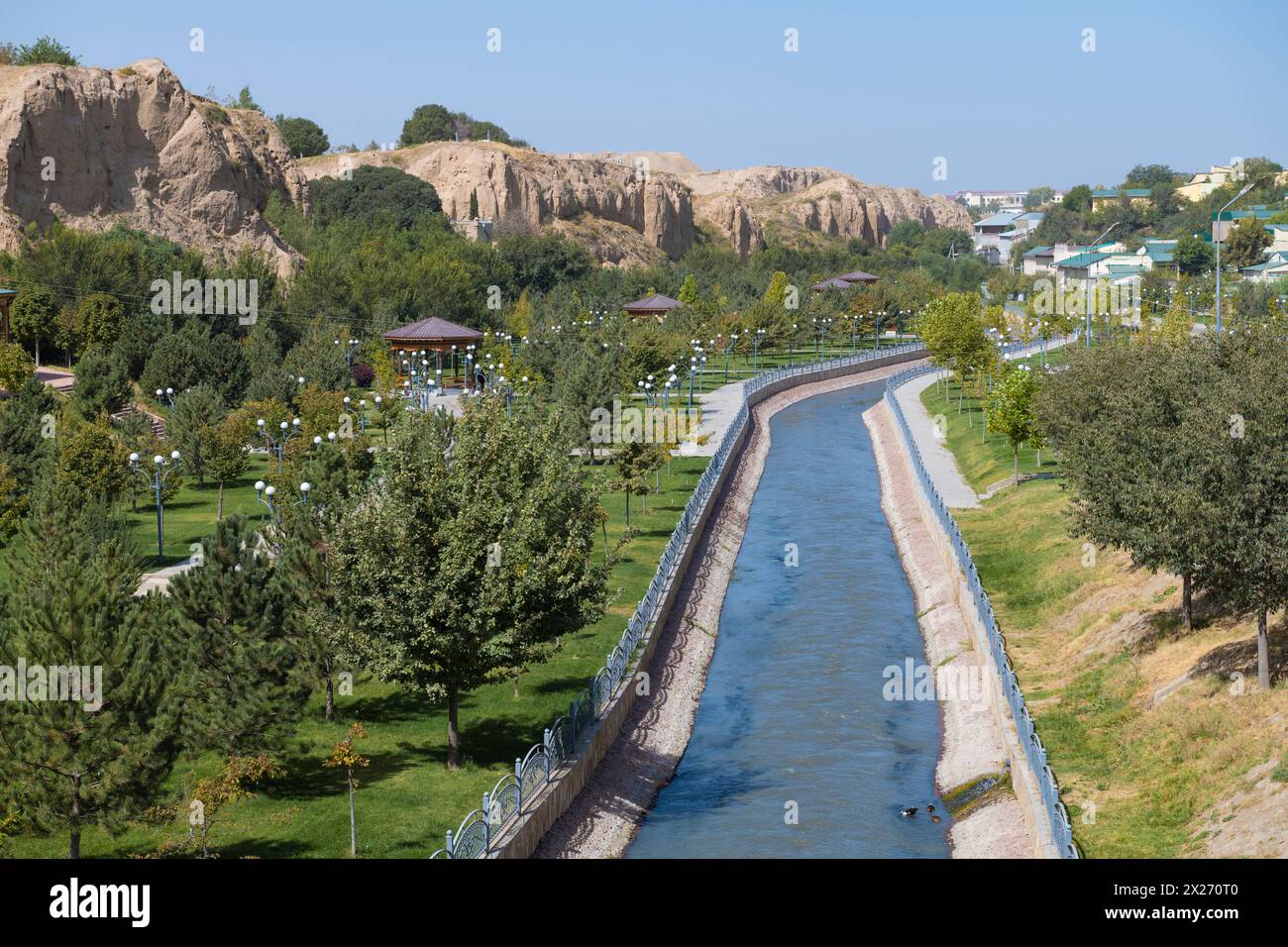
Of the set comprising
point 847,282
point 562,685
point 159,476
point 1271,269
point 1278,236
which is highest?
point 1278,236

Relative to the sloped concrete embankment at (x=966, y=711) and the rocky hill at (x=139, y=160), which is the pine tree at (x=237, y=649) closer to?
the sloped concrete embankment at (x=966, y=711)

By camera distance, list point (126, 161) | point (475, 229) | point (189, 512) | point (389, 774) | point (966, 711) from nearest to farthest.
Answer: point (389, 774) < point (966, 711) < point (189, 512) < point (126, 161) < point (475, 229)

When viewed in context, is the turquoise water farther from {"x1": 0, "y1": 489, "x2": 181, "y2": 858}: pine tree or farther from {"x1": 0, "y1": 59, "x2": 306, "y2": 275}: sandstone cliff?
{"x1": 0, "y1": 59, "x2": 306, "y2": 275}: sandstone cliff

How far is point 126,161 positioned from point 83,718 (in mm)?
92803

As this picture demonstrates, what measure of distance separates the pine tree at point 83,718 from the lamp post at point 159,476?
21.1 meters

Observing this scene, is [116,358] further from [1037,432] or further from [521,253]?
[521,253]

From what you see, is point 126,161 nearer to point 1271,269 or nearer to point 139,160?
point 139,160

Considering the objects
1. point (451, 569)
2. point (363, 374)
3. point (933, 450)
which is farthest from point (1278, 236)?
point (451, 569)

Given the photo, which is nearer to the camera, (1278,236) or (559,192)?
(1278,236)

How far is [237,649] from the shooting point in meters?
26.6

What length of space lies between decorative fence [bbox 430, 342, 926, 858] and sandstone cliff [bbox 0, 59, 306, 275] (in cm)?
6225
